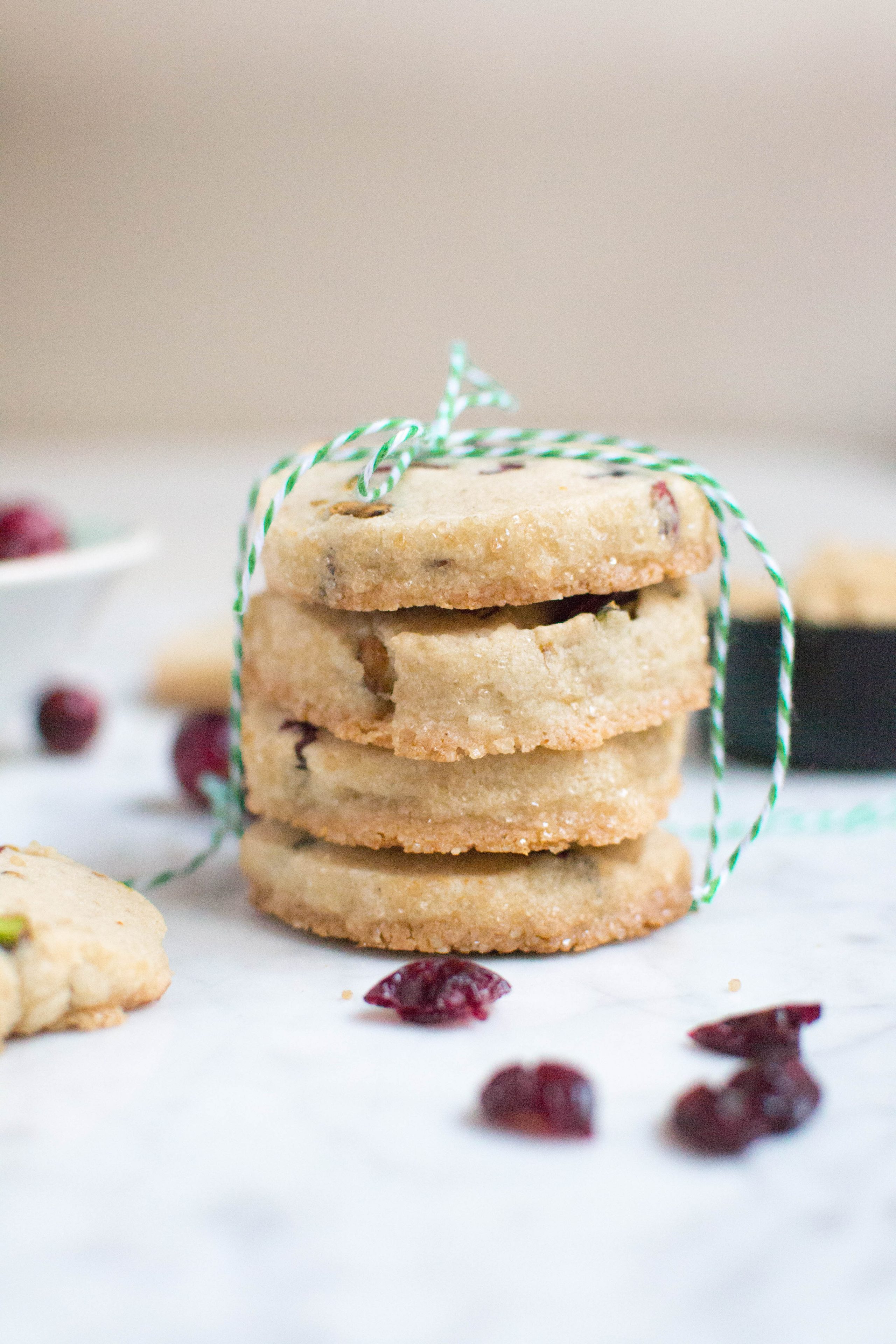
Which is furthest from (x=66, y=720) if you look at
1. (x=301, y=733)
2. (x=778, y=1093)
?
(x=778, y=1093)

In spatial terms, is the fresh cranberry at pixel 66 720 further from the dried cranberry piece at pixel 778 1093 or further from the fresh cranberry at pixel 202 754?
the dried cranberry piece at pixel 778 1093

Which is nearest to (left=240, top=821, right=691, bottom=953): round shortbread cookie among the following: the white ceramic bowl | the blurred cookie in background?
the white ceramic bowl

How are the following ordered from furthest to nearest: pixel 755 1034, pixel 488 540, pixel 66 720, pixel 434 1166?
pixel 66 720, pixel 488 540, pixel 755 1034, pixel 434 1166

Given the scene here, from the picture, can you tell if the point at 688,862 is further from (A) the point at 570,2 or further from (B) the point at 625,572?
(A) the point at 570,2

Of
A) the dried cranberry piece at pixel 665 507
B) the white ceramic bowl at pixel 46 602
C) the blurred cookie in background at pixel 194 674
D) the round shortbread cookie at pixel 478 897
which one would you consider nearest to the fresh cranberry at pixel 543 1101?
the round shortbread cookie at pixel 478 897

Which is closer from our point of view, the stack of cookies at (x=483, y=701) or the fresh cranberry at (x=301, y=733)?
the stack of cookies at (x=483, y=701)

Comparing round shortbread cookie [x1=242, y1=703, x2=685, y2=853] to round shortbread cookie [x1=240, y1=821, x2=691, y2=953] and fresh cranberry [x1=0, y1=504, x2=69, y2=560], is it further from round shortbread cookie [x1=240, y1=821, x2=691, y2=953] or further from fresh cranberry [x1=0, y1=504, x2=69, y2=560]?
fresh cranberry [x1=0, y1=504, x2=69, y2=560]

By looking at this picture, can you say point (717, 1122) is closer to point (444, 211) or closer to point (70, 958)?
point (70, 958)
